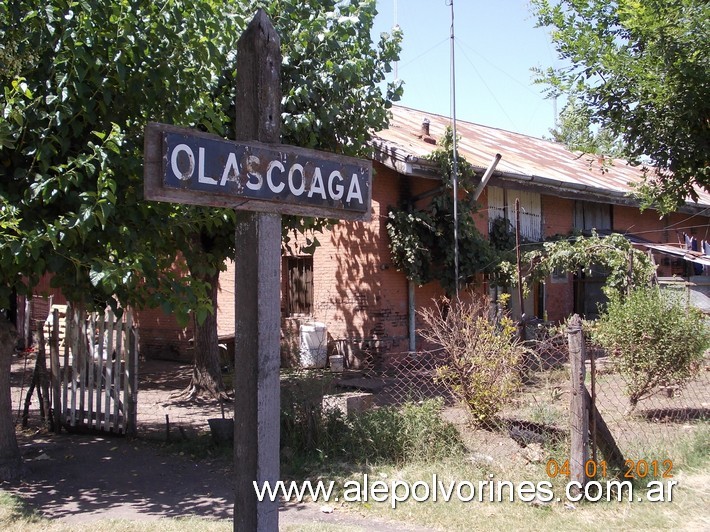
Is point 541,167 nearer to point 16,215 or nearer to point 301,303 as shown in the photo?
point 301,303

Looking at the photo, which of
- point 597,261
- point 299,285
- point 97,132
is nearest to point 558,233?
point 597,261

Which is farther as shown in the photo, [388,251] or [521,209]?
[521,209]

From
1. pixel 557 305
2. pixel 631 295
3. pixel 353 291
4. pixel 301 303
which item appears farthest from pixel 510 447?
pixel 557 305

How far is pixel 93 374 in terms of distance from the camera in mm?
8695

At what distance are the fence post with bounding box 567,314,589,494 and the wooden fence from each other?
5.11m

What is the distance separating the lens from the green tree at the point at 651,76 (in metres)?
7.48

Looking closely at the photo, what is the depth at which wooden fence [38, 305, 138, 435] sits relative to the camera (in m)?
8.45

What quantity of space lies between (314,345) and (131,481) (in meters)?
7.25

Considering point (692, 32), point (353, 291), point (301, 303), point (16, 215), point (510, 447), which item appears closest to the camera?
point (16, 215)

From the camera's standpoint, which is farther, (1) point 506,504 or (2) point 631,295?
(2) point 631,295

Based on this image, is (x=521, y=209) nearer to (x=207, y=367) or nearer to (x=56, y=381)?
(x=207, y=367)

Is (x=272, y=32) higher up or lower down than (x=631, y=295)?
higher up

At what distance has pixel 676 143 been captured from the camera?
26.7 feet

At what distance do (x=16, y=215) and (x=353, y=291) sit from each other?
9057mm
